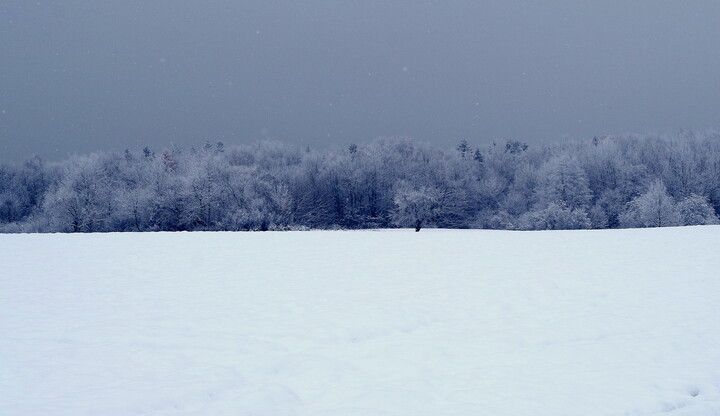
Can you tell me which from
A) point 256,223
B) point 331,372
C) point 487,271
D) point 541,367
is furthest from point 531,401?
point 256,223

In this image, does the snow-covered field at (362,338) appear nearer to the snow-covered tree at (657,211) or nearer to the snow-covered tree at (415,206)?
the snow-covered tree at (657,211)

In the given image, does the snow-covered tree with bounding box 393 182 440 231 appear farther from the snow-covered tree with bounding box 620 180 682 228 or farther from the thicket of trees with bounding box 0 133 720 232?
the snow-covered tree with bounding box 620 180 682 228

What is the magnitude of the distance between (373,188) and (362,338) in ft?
192

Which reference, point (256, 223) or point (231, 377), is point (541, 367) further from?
point (256, 223)

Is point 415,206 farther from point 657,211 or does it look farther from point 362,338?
point 362,338

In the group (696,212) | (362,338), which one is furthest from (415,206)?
(362,338)

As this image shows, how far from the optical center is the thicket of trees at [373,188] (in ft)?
151

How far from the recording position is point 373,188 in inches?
2598

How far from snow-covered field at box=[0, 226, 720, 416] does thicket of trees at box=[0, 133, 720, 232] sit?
29145 mm

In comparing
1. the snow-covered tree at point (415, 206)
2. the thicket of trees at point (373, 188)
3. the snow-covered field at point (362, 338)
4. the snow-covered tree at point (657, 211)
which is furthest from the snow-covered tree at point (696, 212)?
the snow-covered field at point (362, 338)

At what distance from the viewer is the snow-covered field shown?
5.44 meters

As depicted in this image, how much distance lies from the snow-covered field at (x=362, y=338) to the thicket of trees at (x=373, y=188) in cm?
2914

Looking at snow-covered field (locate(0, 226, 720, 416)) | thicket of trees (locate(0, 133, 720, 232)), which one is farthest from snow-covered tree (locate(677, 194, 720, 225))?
snow-covered field (locate(0, 226, 720, 416))

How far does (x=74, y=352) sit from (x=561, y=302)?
894 centimetres
